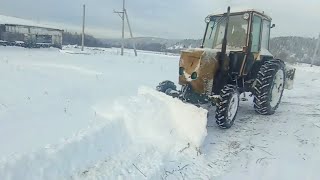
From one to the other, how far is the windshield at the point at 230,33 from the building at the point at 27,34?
31596mm

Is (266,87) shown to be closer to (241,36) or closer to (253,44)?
(253,44)

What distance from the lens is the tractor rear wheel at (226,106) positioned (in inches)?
236

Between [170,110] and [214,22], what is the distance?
3.09 m

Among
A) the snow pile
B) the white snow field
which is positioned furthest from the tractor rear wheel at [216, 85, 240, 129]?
the snow pile

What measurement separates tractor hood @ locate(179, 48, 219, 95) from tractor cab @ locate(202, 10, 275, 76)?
0.54 m

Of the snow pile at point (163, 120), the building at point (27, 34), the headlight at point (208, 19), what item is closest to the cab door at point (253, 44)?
the headlight at point (208, 19)

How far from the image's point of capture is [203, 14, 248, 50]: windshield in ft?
23.9

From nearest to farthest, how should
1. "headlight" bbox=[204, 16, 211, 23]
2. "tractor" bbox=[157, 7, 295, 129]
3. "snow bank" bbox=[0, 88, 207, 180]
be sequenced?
1. "snow bank" bbox=[0, 88, 207, 180]
2. "tractor" bbox=[157, 7, 295, 129]
3. "headlight" bbox=[204, 16, 211, 23]

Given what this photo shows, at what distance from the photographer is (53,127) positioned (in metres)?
5.33

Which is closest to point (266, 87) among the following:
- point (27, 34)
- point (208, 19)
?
point (208, 19)

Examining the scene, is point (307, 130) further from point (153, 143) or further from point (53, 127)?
point (53, 127)

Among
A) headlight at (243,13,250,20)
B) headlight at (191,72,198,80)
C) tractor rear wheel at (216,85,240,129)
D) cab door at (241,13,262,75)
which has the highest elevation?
headlight at (243,13,250,20)

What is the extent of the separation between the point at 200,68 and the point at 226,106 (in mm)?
930

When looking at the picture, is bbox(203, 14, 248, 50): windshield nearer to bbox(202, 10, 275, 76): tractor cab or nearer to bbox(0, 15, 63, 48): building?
bbox(202, 10, 275, 76): tractor cab
